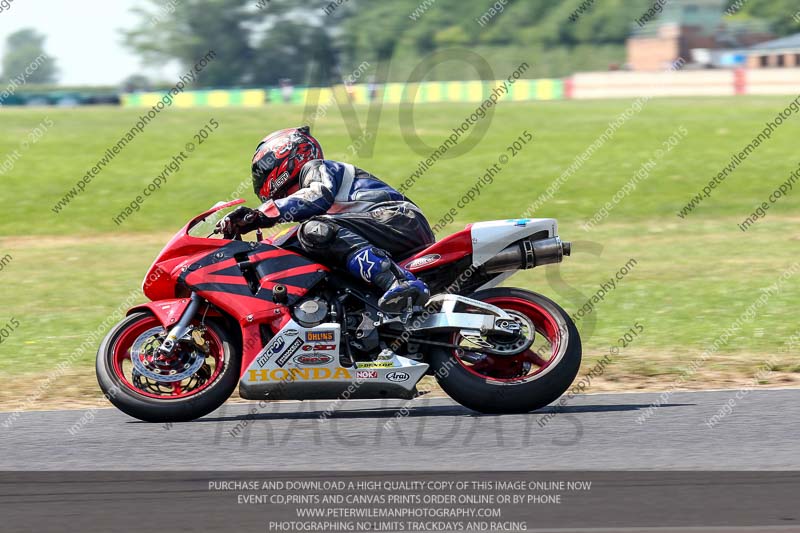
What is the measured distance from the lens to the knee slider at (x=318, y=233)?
7129mm

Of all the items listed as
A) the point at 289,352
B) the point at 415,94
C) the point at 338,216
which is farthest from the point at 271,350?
the point at 415,94

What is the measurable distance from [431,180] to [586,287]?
40.9 ft

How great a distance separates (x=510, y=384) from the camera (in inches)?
275

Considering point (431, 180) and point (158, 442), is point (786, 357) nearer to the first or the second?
point (158, 442)

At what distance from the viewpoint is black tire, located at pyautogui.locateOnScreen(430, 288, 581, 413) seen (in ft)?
22.9

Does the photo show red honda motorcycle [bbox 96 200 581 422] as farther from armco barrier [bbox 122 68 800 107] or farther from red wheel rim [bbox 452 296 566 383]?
armco barrier [bbox 122 68 800 107]

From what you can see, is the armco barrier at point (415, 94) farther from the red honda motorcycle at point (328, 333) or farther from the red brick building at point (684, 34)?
the red honda motorcycle at point (328, 333)

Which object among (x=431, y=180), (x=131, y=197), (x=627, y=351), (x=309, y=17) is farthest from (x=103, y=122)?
(x=309, y=17)

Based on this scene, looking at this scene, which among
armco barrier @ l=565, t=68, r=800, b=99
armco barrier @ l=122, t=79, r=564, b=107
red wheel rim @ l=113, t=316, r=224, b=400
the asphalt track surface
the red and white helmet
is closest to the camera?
the asphalt track surface

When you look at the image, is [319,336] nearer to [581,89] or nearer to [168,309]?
[168,309]

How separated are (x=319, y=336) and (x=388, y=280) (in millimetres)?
525

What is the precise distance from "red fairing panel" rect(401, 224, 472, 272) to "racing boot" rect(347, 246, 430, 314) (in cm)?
12

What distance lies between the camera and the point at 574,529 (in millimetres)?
4699

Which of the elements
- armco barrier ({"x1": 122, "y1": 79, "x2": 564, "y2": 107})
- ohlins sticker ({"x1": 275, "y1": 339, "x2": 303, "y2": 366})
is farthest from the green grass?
armco barrier ({"x1": 122, "y1": 79, "x2": 564, "y2": 107})
